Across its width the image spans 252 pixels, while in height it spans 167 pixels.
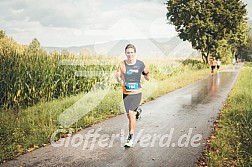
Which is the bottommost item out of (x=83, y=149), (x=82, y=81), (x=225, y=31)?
(x=83, y=149)

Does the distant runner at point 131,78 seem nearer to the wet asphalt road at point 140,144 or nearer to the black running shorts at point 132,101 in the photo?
the black running shorts at point 132,101

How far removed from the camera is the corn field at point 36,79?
8.98 meters

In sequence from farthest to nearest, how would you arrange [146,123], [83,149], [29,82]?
[29,82]
[146,123]
[83,149]

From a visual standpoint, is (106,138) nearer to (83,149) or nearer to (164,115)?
(83,149)

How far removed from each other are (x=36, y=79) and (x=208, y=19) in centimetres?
2861

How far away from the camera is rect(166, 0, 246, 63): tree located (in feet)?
110

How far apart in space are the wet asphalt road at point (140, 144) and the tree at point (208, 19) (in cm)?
2727

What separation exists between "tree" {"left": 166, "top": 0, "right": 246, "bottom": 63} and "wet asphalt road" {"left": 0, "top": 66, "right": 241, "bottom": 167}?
1074 inches

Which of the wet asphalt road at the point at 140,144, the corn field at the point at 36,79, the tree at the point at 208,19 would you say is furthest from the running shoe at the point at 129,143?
the tree at the point at 208,19

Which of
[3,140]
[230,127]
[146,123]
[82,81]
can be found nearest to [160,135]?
[146,123]

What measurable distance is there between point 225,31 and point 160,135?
32849 mm

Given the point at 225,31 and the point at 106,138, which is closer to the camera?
the point at 106,138

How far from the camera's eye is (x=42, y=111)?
8.11 meters

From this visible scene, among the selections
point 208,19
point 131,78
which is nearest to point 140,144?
point 131,78
